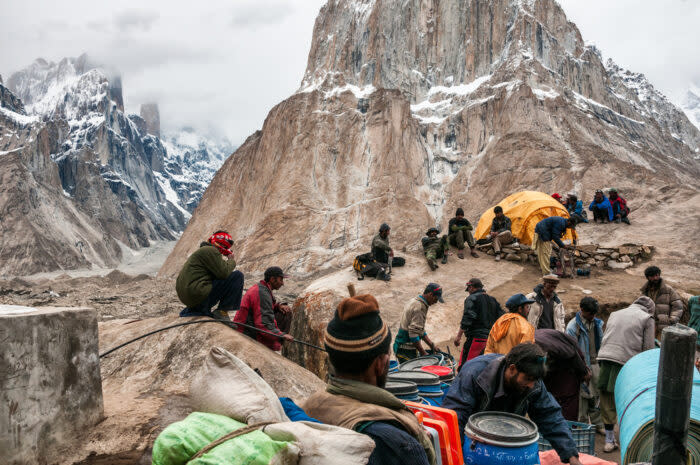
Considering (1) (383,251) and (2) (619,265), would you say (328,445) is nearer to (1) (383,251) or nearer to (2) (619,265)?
(1) (383,251)

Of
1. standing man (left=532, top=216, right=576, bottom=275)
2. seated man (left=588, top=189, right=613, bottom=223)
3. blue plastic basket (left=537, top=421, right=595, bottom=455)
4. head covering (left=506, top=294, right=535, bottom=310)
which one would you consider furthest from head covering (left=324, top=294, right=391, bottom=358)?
seated man (left=588, top=189, right=613, bottom=223)

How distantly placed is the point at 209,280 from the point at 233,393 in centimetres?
337

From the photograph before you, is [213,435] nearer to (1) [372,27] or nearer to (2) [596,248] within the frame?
(2) [596,248]

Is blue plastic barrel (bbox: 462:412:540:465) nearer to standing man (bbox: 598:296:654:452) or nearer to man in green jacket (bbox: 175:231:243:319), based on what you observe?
standing man (bbox: 598:296:654:452)

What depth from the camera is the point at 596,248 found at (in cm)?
1313

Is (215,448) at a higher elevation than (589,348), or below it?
higher

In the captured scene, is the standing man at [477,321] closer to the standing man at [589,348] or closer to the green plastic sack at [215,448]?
the standing man at [589,348]

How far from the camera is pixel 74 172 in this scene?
4542 inches

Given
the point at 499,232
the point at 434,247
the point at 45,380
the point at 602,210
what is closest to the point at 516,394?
the point at 45,380

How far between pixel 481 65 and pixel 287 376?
5061 centimetres

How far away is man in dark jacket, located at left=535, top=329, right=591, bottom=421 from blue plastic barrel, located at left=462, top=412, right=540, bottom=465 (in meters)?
2.09

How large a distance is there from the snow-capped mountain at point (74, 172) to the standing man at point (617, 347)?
70.2 metres

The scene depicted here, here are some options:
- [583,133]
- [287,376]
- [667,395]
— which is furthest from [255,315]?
[583,133]

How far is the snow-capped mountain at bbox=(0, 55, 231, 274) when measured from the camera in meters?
66.1
